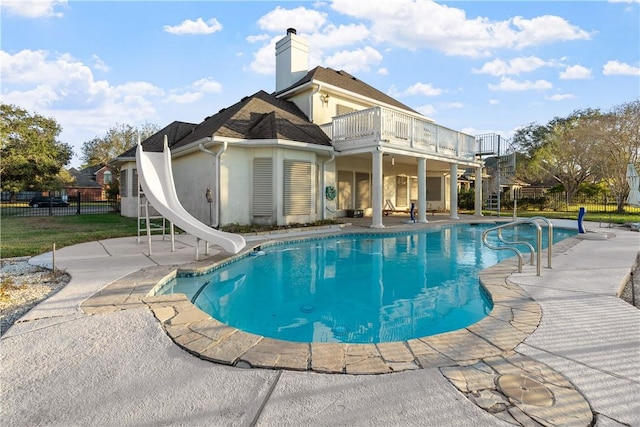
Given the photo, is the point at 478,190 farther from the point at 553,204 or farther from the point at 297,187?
the point at 297,187

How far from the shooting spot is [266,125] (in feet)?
38.0

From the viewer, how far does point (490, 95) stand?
15.0m

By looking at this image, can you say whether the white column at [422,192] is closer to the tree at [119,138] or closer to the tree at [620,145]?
the tree at [620,145]

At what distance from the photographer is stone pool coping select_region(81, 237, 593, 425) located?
192 centimetres

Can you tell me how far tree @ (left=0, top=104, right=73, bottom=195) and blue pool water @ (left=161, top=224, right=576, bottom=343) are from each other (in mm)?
20490

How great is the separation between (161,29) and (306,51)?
7787mm

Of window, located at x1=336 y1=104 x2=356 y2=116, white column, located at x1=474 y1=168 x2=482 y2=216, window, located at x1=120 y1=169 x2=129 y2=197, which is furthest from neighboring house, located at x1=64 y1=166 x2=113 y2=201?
white column, located at x1=474 y1=168 x2=482 y2=216

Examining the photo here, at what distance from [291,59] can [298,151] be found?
266 inches

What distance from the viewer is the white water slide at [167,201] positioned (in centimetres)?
638

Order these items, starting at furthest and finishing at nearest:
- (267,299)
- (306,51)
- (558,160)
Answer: (558,160) < (306,51) < (267,299)

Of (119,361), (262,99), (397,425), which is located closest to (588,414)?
(397,425)

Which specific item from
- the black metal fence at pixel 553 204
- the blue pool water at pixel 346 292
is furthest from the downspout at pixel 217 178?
the black metal fence at pixel 553 204

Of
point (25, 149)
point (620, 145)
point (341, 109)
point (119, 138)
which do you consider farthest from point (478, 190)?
point (119, 138)

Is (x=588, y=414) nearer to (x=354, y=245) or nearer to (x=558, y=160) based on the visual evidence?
(x=354, y=245)
